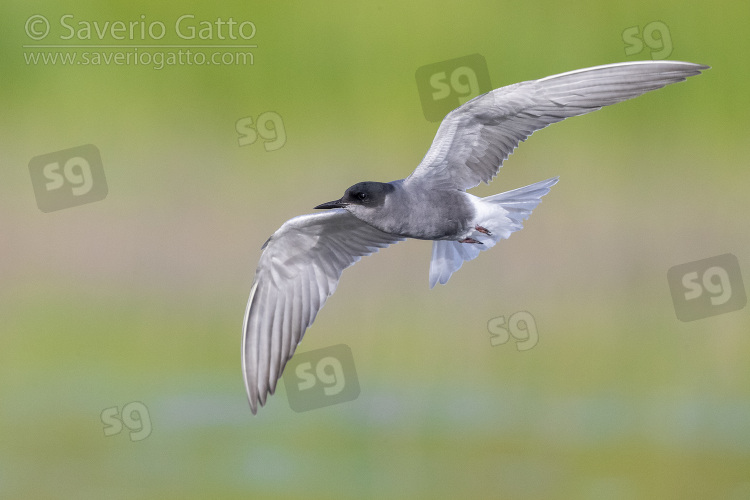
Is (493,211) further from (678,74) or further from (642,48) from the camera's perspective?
(642,48)

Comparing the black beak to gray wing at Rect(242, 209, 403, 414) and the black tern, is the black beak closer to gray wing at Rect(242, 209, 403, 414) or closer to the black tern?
the black tern

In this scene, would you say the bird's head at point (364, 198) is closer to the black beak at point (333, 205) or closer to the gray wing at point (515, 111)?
the black beak at point (333, 205)

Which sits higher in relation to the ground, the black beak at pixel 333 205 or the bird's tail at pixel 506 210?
the black beak at pixel 333 205

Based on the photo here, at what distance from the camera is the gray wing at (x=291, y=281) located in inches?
64.1

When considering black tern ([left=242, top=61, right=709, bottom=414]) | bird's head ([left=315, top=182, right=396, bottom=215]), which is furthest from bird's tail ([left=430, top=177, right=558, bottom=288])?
bird's head ([left=315, top=182, right=396, bottom=215])

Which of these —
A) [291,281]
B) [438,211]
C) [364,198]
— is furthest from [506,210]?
[291,281]

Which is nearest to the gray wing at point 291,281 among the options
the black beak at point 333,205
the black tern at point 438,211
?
the black tern at point 438,211

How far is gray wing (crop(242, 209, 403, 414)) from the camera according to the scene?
5.34 ft

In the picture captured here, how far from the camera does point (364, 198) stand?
140 cm

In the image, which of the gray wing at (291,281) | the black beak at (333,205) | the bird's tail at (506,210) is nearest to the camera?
the black beak at (333,205)

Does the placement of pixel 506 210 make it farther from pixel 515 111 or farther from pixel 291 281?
pixel 291 281

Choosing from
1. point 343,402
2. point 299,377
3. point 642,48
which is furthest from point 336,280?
point 343,402

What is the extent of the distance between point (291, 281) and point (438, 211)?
0.38 metres

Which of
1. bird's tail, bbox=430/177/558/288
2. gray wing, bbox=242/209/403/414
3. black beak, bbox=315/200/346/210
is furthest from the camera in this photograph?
gray wing, bbox=242/209/403/414
